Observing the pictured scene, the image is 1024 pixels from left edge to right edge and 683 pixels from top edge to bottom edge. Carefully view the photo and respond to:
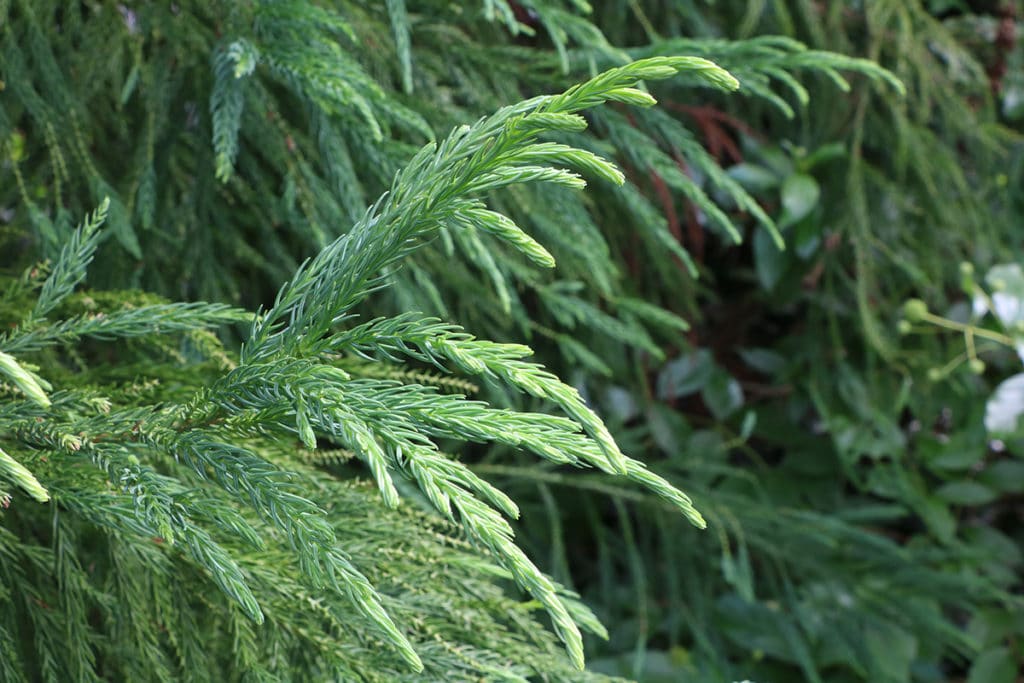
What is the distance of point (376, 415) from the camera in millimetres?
461

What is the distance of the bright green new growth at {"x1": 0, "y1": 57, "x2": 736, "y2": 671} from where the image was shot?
0.44 meters

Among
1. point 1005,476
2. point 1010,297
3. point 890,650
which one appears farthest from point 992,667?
point 1010,297

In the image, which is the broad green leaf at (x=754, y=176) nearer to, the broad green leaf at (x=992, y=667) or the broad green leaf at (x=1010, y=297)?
the broad green leaf at (x=1010, y=297)

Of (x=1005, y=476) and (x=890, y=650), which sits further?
(x=1005, y=476)

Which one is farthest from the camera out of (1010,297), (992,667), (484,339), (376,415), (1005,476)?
(1005,476)

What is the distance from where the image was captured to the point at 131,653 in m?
0.61

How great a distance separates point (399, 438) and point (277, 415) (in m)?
0.08

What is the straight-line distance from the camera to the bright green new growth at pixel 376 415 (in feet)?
1.44

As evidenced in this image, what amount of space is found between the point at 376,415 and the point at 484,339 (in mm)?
619

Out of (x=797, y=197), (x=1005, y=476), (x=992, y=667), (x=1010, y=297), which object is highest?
(x=797, y=197)

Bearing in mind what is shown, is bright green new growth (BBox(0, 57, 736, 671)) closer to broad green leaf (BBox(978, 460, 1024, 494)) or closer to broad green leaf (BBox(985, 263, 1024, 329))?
broad green leaf (BBox(985, 263, 1024, 329))

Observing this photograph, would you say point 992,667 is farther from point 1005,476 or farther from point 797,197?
point 797,197

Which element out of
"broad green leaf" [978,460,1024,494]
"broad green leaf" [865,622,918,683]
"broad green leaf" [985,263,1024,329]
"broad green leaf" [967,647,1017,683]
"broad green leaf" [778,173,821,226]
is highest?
"broad green leaf" [778,173,821,226]

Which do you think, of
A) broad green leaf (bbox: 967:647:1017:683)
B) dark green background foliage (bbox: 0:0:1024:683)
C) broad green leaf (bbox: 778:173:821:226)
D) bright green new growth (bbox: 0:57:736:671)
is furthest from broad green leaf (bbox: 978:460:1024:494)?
bright green new growth (bbox: 0:57:736:671)
